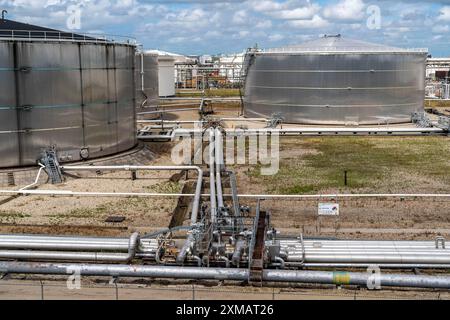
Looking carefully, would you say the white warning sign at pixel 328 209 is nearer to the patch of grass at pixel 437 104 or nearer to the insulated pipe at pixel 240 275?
the insulated pipe at pixel 240 275

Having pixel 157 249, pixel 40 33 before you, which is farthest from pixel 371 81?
pixel 157 249

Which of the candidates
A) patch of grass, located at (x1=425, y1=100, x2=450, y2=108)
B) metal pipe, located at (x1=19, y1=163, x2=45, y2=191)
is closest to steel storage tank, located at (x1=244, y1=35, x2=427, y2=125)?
patch of grass, located at (x1=425, y1=100, x2=450, y2=108)

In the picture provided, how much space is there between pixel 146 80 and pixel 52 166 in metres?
23.2

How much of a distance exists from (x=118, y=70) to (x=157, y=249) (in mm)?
16817

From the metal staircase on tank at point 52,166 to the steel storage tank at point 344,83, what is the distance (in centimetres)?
2364

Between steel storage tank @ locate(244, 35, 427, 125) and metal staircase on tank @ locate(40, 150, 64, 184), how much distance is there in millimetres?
23635

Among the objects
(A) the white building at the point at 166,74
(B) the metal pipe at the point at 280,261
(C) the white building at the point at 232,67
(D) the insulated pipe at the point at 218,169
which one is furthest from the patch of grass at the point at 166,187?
(A) the white building at the point at 166,74

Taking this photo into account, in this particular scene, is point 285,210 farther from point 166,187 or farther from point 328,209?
point 166,187

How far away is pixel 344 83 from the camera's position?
43.3 metres

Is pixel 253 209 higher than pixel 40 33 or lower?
lower

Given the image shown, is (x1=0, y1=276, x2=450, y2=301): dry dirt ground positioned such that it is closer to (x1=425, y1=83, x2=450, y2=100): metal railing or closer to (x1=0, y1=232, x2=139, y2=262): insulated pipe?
(x1=0, y1=232, x2=139, y2=262): insulated pipe

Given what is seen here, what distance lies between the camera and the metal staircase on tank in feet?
81.9
